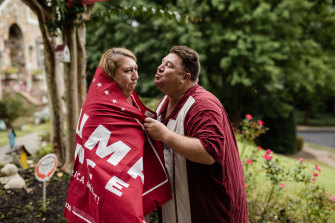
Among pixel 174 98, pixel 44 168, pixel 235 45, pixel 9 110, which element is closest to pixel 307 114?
pixel 235 45

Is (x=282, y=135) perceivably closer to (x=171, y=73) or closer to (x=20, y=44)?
(x=171, y=73)

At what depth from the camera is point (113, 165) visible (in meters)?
1.69

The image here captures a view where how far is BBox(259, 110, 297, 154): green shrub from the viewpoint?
541 inches

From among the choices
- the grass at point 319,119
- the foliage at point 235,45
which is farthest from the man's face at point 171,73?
the grass at point 319,119

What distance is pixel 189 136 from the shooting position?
171 cm

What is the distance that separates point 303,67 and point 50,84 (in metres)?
10.4

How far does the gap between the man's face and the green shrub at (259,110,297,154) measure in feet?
42.8

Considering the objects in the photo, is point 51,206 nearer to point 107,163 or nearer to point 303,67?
point 107,163

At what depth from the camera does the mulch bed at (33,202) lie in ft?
10.5

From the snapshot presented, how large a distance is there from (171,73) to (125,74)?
349mm

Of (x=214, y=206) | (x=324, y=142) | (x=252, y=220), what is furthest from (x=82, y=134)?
(x=324, y=142)

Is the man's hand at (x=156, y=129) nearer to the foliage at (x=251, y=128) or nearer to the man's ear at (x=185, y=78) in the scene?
the man's ear at (x=185, y=78)

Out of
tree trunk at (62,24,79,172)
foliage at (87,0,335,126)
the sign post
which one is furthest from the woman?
foliage at (87,0,335,126)

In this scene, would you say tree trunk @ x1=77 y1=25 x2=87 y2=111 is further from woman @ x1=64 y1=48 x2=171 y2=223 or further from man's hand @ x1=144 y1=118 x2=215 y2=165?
man's hand @ x1=144 y1=118 x2=215 y2=165
